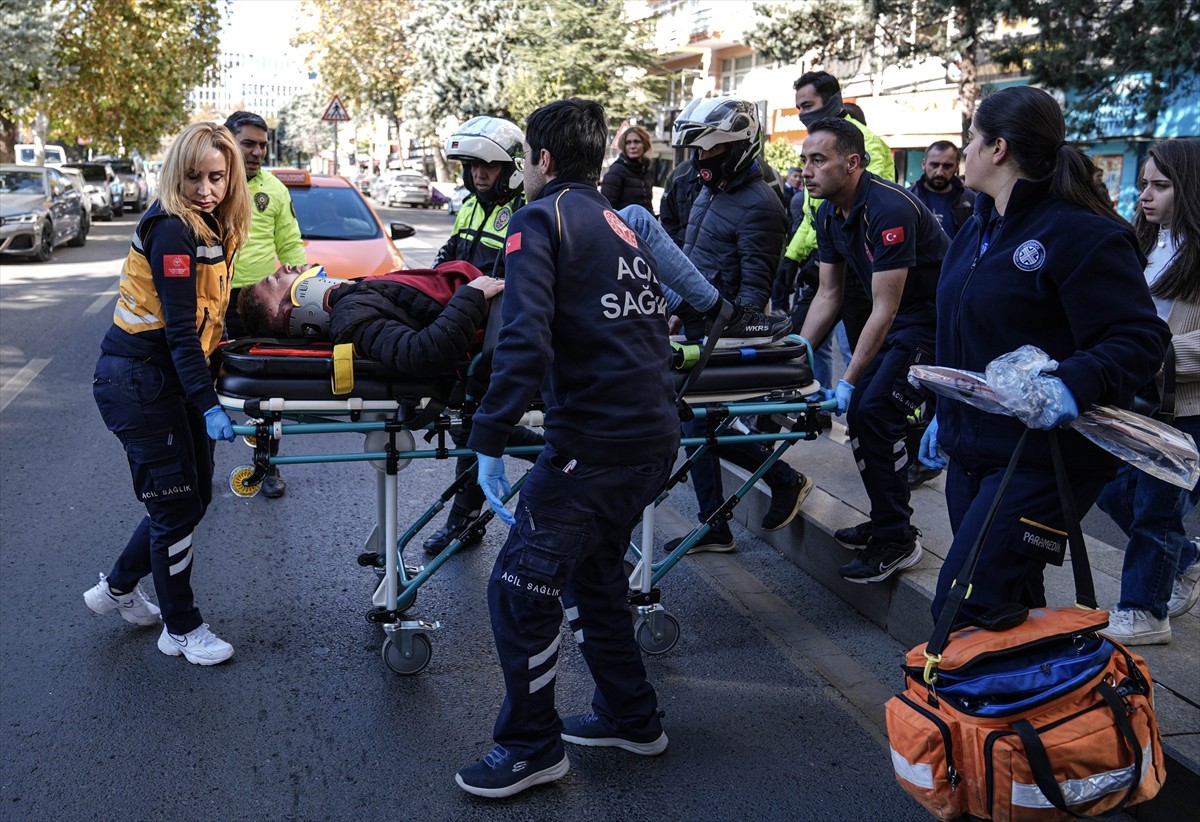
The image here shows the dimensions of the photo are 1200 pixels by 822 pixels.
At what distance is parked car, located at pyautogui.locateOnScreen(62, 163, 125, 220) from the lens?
102 feet

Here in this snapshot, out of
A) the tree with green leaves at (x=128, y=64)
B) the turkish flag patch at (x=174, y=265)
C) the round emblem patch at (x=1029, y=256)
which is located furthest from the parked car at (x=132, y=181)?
the round emblem patch at (x=1029, y=256)

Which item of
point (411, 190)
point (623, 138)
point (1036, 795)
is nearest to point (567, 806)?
point (1036, 795)

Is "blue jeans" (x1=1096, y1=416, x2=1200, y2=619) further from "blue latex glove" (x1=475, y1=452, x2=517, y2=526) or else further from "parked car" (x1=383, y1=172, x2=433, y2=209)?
"parked car" (x1=383, y1=172, x2=433, y2=209)

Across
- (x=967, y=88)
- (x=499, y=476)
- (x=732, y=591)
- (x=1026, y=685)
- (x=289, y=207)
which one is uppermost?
(x=967, y=88)

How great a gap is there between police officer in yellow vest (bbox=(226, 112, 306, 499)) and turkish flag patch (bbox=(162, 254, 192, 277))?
230 cm

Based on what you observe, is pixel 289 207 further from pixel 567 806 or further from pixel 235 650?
pixel 567 806

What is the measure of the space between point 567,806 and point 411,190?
46.9 m

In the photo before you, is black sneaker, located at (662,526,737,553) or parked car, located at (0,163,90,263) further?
parked car, located at (0,163,90,263)

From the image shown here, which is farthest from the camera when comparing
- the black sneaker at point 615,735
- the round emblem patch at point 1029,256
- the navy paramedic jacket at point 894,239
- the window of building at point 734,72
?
the window of building at point 734,72

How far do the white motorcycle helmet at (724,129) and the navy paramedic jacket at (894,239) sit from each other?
44 centimetres

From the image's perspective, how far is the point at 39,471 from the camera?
6.72m

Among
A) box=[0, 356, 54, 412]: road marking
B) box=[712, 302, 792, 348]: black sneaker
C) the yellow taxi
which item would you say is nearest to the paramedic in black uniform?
box=[712, 302, 792, 348]: black sneaker

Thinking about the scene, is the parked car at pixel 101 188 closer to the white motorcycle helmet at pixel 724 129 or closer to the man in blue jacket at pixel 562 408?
the white motorcycle helmet at pixel 724 129

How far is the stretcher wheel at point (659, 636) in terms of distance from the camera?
14.3ft
